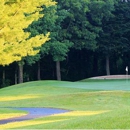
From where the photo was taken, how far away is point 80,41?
54.3 m

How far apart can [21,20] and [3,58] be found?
1.65 meters

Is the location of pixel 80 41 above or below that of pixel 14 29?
above

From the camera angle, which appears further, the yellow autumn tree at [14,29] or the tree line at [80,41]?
the tree line at [80,41]

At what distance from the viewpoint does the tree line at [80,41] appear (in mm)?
51531

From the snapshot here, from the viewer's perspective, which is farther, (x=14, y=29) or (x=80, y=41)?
(x=80, y=41)

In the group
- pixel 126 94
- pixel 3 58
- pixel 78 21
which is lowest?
pixel 126 94

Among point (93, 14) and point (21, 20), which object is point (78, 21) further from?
point (21, 20)

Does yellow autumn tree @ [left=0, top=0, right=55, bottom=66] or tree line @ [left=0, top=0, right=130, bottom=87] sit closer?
yellow autumn tree @ [left=0, top=0, right=55, bottom=66]

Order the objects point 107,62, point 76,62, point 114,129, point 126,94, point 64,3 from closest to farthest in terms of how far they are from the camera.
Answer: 1. point 114,129
2. point 126,94
3. point 64,3
4. point 107,62
5. point 76,62

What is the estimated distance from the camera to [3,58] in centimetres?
1708

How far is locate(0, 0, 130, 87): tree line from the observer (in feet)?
169

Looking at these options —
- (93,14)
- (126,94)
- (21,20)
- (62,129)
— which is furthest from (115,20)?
(62,129)

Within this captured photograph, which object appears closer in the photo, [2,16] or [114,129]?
[114,129]

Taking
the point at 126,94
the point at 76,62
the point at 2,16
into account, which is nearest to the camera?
the point at 2,16
